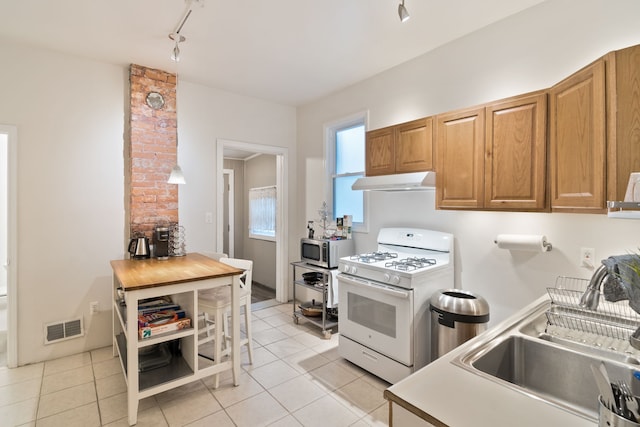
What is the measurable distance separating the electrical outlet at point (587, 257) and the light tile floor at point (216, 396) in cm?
160

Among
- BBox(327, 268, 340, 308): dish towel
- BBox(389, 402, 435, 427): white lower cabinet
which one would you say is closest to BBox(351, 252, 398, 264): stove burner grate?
BBox(327, 268, 340, 308): dish towel

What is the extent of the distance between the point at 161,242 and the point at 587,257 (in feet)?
11.3

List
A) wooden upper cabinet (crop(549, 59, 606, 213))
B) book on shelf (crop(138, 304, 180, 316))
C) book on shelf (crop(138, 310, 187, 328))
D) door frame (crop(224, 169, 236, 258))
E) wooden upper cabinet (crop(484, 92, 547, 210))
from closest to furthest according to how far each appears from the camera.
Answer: wooden upper cabinet (crop(549, 59, 606, 213)), wooden upper cabinet (crop(484, 92, 547, 210)), book on shelf (crop(138, 310, 187, 328)), book on shelf (crop(138, 304, 180, 316)), door frame (crop(224, 169, 236, 258))

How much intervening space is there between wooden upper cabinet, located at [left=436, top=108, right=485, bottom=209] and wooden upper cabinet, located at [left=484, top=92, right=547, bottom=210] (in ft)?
0.19

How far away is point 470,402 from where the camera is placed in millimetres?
887

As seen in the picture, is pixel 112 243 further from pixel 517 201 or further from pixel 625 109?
pixel 625 109

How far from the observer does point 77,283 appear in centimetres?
293

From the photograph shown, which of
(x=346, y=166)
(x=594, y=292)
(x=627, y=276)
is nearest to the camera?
(x=627, y=276)

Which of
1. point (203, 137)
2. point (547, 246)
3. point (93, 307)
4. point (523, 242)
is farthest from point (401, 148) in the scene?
point (93, 307)

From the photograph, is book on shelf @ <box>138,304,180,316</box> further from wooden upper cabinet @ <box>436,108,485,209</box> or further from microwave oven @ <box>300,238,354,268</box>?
wooden upper cabinet @ <box>436,108,485,209</box>

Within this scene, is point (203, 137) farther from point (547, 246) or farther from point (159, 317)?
point (547, 246)

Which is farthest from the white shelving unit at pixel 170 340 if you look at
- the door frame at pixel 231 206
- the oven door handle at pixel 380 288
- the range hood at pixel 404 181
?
the door frame at pixel 231 206

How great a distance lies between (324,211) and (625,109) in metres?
2.90

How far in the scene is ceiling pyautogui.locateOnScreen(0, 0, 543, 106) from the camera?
217 cm
